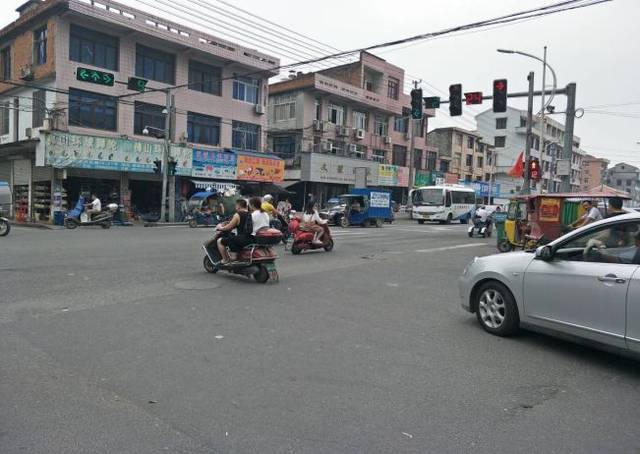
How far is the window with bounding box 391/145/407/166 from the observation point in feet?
150

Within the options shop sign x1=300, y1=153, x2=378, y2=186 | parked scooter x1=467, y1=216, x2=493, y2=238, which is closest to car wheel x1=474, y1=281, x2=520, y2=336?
parked scooter x1=467, y1=216, x2=493, y2=238

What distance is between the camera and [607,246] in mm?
Answer: 5074

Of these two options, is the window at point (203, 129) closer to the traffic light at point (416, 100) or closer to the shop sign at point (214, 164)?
the shop sign at point (214, 164)

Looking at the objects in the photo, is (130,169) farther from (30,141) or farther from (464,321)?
(464,321)

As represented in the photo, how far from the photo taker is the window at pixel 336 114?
39.3 metres

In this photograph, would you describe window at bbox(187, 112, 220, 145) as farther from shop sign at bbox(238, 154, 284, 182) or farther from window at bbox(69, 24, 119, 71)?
window at bbox(69, 24, 119, 71)

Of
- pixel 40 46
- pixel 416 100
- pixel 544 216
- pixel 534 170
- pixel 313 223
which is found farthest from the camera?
pixel 40 46

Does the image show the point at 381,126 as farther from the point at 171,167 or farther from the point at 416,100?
the point at 416,100

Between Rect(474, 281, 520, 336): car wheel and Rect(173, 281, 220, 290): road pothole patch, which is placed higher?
Rect(474, 281, 520, 336): car wheel

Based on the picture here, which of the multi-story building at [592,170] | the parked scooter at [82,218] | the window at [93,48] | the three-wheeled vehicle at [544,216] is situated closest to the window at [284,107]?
the window at [93,48]

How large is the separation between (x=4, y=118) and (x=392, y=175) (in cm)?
2843

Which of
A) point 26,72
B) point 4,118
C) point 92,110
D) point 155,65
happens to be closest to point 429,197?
point 155,65

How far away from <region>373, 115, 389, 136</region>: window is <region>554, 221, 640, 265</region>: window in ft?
128

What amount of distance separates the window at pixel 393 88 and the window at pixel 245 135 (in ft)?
51.2
